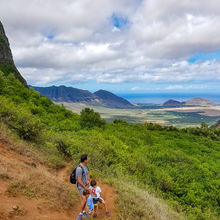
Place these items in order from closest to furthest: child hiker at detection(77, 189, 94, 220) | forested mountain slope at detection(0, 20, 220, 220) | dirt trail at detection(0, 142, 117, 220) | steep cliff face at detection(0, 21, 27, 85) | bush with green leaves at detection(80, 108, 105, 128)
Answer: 1. dirt trail at detection(0, 142, 117, 220)
2. child hiker at detection(77, 189, 94, 220)
3. forested mountain slope at detection(0, 20, 220, 220)
4. bush with green leaves at detection(80, 108, 105, 128)
5. steep cliff face at detection(0, 21, 27, 85)

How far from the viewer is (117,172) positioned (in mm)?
12414

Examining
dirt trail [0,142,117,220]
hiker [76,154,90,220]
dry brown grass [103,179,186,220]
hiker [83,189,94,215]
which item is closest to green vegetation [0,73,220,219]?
dry brown grass [103,179,186,220]

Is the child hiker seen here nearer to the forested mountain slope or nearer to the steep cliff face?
the forested mountain slope

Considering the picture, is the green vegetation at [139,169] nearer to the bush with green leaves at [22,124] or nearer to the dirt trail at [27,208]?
the bush with green leaves at [22,124]

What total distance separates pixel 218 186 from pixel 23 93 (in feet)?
94.5

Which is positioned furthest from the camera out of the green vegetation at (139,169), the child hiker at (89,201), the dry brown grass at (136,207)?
the green vegetation at (139,169)

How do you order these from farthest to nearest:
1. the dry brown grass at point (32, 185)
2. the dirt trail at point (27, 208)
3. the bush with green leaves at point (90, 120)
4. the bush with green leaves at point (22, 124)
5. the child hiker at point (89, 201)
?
the bush with green leaves at point (90, 120) → the bush with green leaves at point (22, 124) → the dry brown grass at point (32, 185) → the child hiker at point (89, 201) → the dirt trail at point (27, 208)

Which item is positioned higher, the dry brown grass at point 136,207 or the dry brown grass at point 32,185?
the dry brown grass at point 32,185

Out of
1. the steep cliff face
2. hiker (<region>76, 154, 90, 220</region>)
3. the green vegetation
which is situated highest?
the steep cliff face

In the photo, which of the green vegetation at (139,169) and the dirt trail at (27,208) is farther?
the green vegetation at (139,169)

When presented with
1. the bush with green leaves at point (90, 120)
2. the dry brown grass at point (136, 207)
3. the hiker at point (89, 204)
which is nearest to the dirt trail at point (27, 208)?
the dry brown grass at point (136, 207)

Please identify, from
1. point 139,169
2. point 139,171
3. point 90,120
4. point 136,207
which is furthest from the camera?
point 90,120

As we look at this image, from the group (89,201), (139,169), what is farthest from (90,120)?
(89,201)

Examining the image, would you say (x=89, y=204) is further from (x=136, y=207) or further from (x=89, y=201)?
(x=136, y=207)
